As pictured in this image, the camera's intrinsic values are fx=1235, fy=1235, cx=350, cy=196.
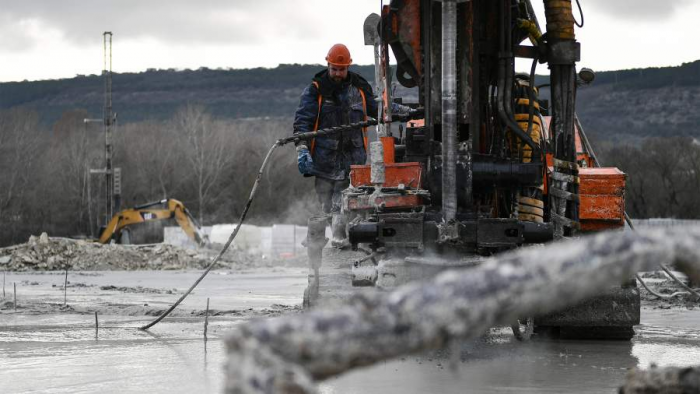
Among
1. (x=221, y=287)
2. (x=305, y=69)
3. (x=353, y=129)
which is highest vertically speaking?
(x=305, y=69)

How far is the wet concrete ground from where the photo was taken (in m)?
7.06

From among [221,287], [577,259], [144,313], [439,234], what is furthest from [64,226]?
[577,259]

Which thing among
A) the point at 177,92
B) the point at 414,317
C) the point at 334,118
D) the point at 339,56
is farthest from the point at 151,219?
the point at 177,92

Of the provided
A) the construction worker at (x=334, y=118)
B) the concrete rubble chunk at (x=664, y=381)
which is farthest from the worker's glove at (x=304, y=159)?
the concrete rubble chunk at (x=664, y=381)

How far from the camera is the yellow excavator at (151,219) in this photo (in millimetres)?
37438

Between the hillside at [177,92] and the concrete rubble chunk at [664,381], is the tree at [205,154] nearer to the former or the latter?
the hillside at [177,92]

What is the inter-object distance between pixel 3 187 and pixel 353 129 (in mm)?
69649

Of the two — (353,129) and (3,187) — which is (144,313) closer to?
(353,129)

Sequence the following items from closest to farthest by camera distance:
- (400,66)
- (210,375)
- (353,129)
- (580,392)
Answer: (580,392)
(210,375)
(400,66)
(353,129)

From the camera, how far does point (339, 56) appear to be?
433 inches

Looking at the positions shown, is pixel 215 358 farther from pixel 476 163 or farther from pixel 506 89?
pixel 506 89

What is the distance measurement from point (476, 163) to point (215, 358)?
230 cm

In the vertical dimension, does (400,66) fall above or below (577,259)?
above

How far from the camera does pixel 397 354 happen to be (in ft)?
8.05
